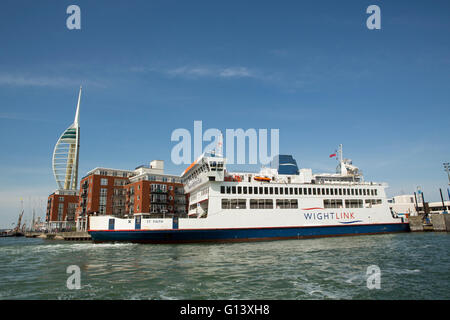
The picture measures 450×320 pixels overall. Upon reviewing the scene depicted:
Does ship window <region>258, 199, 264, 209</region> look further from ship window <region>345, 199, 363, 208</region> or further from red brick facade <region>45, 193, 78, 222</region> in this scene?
red brick facade <region>45, 193, 78, 222</region>

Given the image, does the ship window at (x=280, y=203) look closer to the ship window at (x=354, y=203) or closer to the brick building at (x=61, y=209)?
the ship window at (x=354, y=203)

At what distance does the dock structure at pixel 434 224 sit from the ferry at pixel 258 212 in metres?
9.22

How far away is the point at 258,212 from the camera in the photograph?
31828mm

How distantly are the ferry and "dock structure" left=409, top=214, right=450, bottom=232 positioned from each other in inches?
363

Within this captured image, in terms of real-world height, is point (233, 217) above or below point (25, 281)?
above

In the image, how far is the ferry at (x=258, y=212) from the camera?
2944 cm

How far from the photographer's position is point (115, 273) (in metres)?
13.3

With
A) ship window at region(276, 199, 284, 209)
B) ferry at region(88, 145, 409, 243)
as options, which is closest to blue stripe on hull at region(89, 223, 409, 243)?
ferry at region(88, 145, 409, 243)

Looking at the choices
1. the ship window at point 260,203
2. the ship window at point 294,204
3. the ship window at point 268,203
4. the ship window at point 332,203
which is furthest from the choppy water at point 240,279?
the ship window at point 332,203

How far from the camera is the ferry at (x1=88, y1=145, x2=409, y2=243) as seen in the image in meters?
29.4

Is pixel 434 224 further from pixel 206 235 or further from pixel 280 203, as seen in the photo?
pixel 206 235
